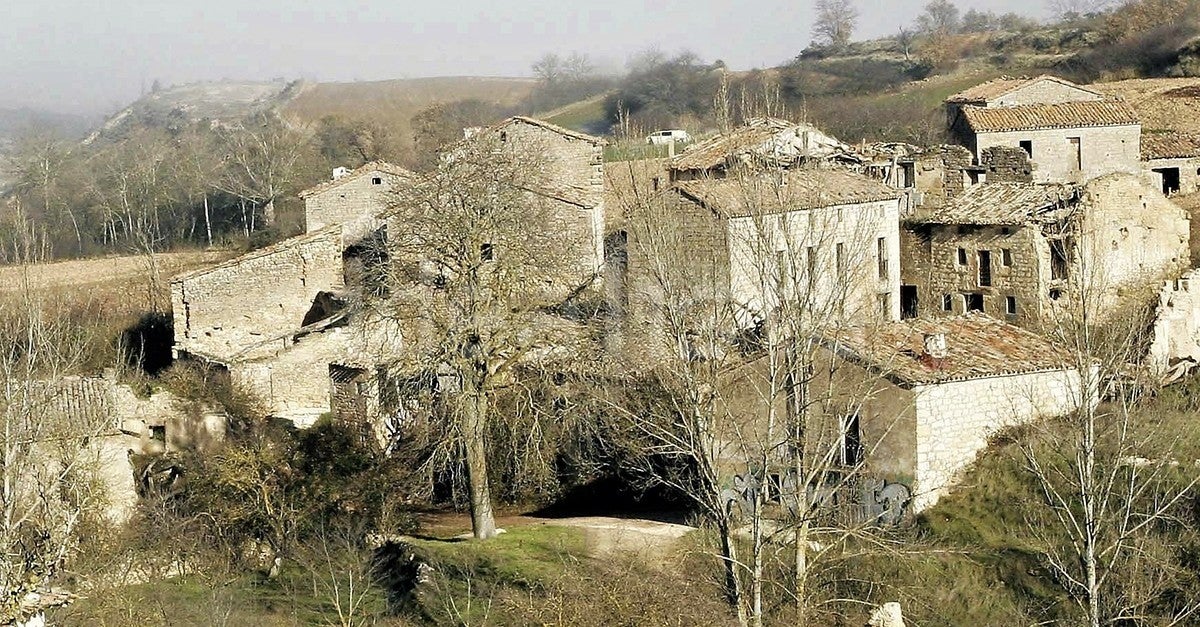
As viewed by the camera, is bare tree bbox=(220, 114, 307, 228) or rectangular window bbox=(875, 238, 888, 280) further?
bare tree bbox=(220, 114, 307, 228)

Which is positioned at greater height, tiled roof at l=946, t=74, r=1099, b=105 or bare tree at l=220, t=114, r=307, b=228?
tiled roof at l=946, t=74, r=1099, b=105

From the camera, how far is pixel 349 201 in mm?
30391

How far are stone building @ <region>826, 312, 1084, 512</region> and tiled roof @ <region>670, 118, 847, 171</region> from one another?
2.78 m

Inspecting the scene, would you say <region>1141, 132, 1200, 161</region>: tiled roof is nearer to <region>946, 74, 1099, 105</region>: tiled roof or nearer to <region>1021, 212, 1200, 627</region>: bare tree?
<region>946, 74, 1099, 105</region>: tiled roof

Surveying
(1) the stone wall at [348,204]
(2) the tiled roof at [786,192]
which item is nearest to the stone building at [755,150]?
(2) the tiled roof at [786,192]

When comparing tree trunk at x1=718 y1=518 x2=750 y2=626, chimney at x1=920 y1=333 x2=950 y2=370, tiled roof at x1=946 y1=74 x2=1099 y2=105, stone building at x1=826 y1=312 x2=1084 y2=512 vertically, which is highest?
tiled roof at x1=946 y1=74 x2=1099 y2=105

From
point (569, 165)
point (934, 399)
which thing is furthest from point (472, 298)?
point (569, 165)

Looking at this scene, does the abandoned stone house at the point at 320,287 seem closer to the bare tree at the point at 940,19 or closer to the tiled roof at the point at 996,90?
the tiled roof at the point at 996,90

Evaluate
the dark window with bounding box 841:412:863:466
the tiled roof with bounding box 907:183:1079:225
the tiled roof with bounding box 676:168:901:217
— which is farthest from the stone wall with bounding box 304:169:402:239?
the dark window with bounding box 841:412:863:466

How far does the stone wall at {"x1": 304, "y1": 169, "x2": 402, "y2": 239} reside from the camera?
99.3 ft

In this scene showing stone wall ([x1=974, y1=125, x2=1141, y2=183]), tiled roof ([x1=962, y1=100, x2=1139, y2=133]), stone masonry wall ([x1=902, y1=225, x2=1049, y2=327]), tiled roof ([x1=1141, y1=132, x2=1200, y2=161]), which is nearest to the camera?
stone masonry wall ([x1=902, y1=225, x2=1049, y2=327])

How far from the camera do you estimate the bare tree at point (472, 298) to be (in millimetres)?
19609

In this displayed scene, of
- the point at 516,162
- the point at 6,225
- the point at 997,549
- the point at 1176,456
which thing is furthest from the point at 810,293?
the point at 6,225

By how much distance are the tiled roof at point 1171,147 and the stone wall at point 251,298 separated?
19.0 metres
